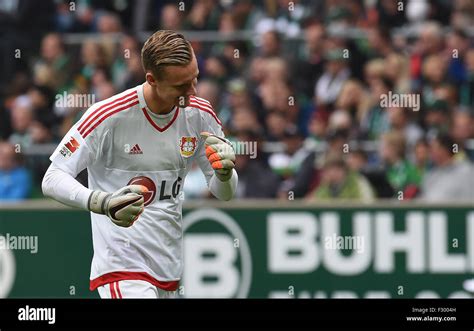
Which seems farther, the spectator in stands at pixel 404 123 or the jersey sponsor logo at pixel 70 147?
the spectator in stands at pixel 404 123

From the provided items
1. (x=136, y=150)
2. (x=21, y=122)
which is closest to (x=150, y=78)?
(x=136, y=150)

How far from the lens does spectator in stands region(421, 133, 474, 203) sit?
10565 millimetres

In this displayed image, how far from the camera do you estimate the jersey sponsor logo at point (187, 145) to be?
651cm

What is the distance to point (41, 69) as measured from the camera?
484 inches

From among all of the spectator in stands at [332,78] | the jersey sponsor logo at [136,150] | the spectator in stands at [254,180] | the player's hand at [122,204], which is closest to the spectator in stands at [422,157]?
the spectator in stands at [332,78]

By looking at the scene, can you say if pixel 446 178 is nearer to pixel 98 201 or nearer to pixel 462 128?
pixel 462 128

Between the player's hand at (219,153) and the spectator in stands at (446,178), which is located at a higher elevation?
the spectator in stands at (446,178)

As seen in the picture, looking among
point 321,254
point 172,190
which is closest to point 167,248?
point 172,190

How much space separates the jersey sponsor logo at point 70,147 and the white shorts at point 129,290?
0.72m

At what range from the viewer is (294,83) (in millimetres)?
11898

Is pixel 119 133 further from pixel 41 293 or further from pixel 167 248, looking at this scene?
pixel 41 293

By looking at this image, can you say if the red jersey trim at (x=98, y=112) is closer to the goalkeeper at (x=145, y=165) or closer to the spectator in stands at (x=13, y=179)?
the goalkeeper at (x=145, y=165)

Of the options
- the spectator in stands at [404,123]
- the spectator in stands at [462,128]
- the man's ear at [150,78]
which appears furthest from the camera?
the spectator in stands at [404,123]

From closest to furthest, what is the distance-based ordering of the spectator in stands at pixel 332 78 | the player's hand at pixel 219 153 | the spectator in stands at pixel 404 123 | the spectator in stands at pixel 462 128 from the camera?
the player's hand at pixel 219 153 → the spectator in stands at pixel 462 128 → the spectator in stands at pixel 404 123 → the spectator in stands at pixel 332 78
